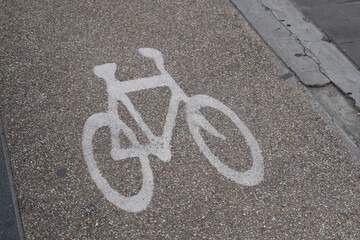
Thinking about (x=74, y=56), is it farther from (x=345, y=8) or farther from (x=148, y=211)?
(x=345, y=8)

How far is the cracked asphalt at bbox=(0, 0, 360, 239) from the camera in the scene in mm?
3020

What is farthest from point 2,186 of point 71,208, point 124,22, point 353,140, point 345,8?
point 345,8

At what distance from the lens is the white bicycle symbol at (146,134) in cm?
321

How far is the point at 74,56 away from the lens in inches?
174

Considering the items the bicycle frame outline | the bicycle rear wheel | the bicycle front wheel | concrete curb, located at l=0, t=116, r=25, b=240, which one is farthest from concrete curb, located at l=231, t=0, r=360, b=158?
concrete curb, located at l=0, t=116, r=25, b=240

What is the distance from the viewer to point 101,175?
129 inches

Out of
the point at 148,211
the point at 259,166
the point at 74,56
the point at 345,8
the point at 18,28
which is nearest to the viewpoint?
the point at 148,211

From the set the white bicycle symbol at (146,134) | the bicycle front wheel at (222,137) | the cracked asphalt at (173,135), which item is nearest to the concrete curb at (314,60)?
the cracked asphalt at (173,135)

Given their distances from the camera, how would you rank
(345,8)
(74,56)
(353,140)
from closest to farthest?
1. (353,140)
2. (74,56)
3. (345,8)

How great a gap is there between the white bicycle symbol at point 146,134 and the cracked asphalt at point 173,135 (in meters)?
0.05

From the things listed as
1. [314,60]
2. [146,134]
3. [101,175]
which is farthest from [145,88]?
[314,60]

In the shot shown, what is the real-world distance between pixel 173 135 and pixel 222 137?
0.45m

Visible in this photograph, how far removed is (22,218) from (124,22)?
9.32 ft

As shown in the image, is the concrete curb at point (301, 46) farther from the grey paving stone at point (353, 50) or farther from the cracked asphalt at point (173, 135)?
the cracked asphalt at point (173, 135)
